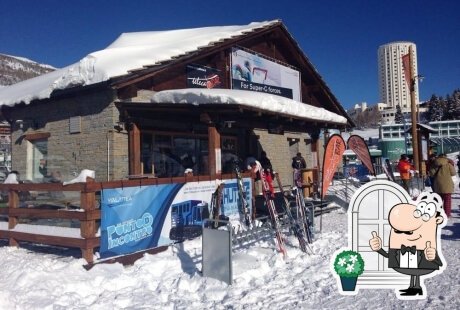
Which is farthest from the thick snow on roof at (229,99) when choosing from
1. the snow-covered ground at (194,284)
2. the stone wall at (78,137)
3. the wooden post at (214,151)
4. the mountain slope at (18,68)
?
the mountain slope at (18,68)

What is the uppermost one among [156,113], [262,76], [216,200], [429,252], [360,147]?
[262,76]

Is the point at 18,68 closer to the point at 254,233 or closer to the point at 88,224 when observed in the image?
the point at 88,224

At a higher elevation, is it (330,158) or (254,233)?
(330,158)

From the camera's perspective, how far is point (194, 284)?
5.16m

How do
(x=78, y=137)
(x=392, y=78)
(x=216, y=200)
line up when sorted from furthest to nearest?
1. (x=392, y=78)
2. (x=78, y=137)
3. (x=216, y=200)

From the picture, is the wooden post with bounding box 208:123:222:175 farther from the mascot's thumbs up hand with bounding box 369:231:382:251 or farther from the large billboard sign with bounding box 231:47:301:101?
the mascot's thumbs up hand with bounding box 369:231:382:251

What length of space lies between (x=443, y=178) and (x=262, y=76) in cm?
872

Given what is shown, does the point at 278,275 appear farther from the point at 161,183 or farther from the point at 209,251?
the point at 161,183

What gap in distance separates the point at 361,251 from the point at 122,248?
349 cm

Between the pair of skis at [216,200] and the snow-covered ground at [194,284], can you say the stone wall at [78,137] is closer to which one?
the pair of skis at [216,200]

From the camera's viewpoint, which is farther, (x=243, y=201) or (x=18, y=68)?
(x=18, y=68)

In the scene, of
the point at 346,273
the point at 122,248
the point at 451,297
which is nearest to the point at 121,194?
the point at 122,248

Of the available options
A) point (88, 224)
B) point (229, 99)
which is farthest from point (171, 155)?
point (88, 224)

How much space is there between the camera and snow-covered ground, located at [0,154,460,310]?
4395 mm
